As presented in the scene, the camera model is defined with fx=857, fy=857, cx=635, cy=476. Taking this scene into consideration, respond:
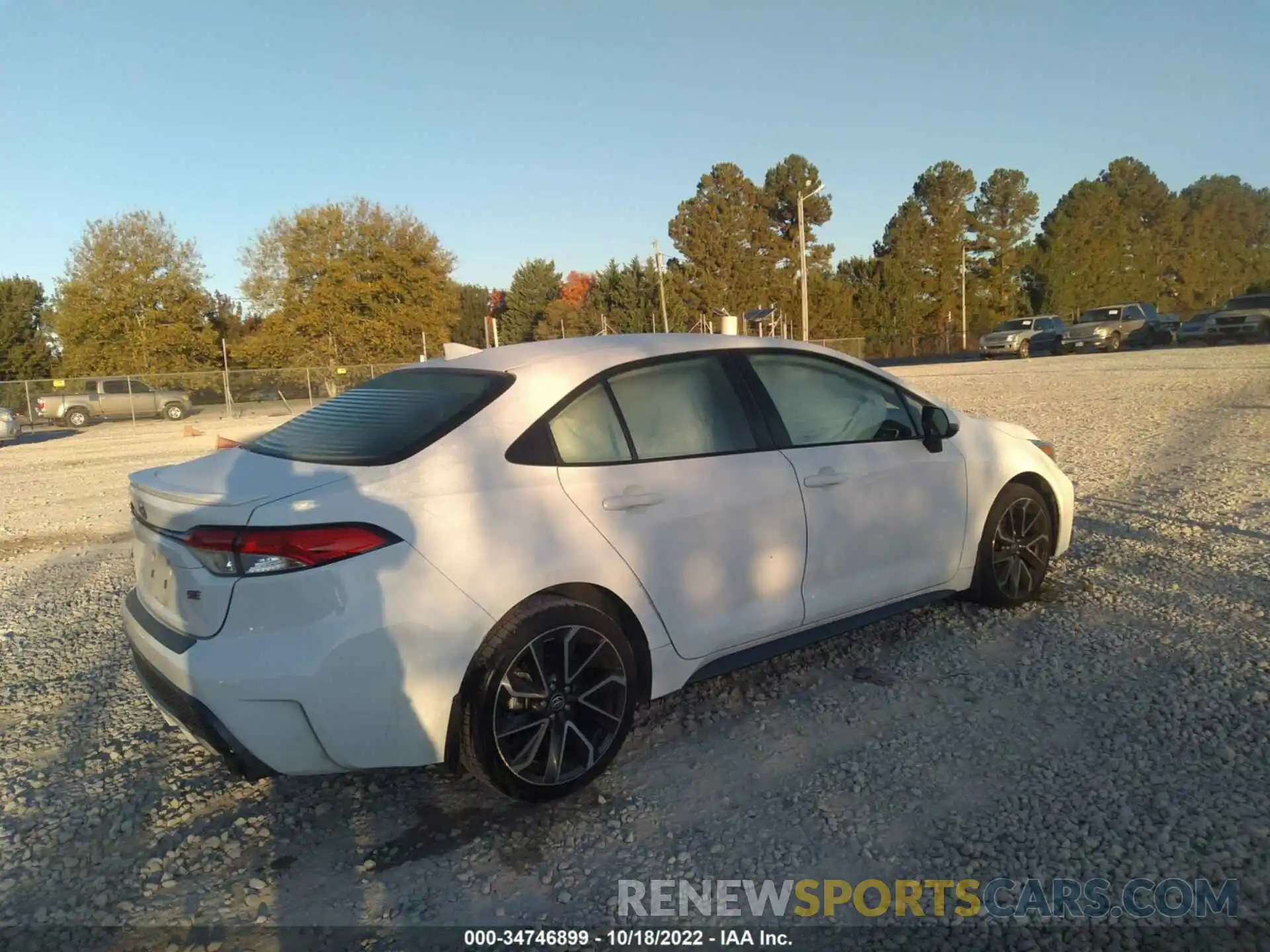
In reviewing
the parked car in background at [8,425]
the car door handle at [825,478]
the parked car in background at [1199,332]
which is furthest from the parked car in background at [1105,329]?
the parked car in background at [8,425]

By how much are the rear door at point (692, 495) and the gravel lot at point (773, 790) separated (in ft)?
1.78

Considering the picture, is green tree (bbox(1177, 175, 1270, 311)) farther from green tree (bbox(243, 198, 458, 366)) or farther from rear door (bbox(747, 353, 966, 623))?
rear door (bbox(747, 353, 966, 623))

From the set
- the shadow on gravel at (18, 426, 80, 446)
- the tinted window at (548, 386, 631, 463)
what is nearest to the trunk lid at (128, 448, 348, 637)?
the tinted window at (548, 386, 631, 463)

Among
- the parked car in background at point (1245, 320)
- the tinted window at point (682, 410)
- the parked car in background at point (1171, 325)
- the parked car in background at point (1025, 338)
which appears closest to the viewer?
the tinted window at point (682, 410)

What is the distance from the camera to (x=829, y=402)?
13.2 feet

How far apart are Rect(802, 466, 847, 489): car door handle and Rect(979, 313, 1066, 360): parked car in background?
1358 inches

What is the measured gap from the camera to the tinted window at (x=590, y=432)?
3131mm

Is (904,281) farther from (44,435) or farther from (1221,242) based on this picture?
(44,435)

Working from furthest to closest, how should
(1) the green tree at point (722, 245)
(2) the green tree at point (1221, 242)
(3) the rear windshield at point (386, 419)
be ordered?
(2) the green tree at point (1221, 242) → (1) the green tree at point (722, 245) → (3) the rear windshield at point (386, 419)

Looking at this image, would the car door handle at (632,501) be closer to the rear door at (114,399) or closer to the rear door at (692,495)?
the rear door at (692,495)

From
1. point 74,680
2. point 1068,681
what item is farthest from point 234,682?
point 1068,681

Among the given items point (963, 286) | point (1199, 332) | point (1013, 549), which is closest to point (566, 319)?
point (963, 286)

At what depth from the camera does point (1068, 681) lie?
146 inches

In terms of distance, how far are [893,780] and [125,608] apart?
2.93 m
